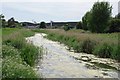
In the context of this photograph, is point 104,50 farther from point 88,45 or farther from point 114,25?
point 114,25

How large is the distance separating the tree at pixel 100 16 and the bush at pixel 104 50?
66.6 ft

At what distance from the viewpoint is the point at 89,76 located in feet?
38.3

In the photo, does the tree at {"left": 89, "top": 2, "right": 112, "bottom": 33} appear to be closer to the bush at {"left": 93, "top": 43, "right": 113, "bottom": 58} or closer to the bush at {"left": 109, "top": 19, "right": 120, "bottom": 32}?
the bush at {"left": 109, "top": 19, "right": 120, "bottom": 32}

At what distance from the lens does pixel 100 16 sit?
129ft

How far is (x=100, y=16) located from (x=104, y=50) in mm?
21314

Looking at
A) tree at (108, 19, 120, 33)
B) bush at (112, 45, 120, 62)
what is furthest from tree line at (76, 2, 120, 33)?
bush at (112, 45, 120, 62)

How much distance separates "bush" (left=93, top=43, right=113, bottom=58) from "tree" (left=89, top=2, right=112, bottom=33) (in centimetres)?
2031

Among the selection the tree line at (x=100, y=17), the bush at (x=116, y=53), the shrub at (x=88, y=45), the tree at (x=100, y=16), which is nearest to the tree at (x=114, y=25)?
the tree line at (x=100, y=17)

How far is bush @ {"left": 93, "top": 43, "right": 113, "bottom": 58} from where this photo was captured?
18219 mm

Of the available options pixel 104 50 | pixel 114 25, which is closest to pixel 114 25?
pixel 114 25

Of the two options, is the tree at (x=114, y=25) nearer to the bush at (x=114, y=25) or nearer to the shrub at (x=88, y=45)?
the bush at (x=114, y=25)

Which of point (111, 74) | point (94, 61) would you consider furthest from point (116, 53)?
point (111, 74)

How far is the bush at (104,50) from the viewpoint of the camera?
18219mm

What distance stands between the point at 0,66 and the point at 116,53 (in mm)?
9751
